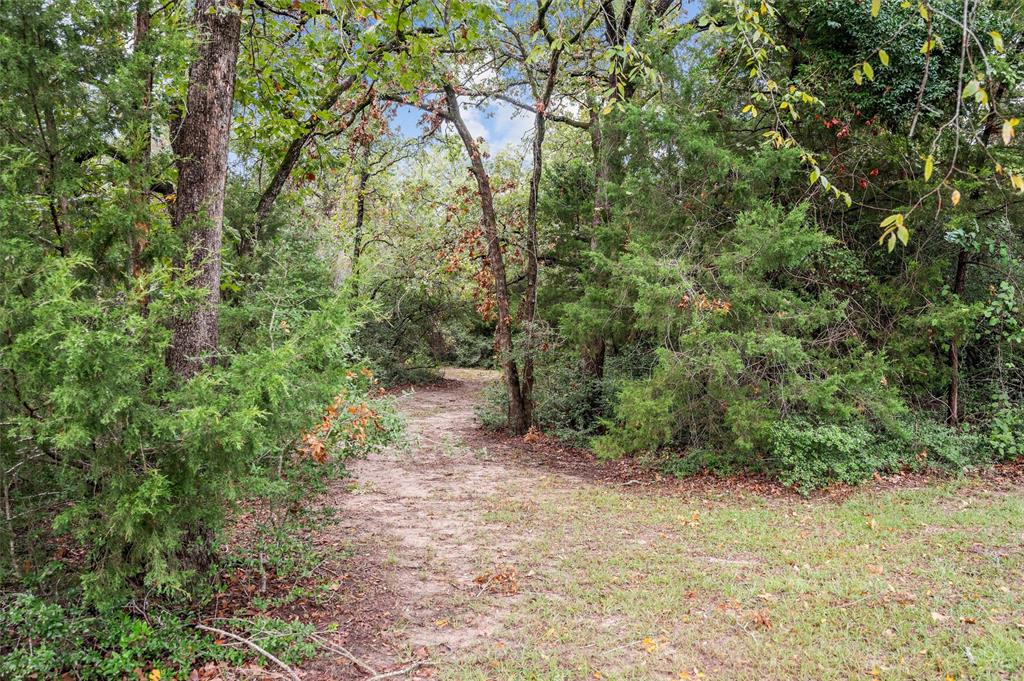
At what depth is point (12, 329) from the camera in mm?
2686

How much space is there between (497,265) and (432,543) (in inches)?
210

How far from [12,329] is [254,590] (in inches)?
84.9

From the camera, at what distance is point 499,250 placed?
960 centimetres

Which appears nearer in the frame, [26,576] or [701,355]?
[26,576]

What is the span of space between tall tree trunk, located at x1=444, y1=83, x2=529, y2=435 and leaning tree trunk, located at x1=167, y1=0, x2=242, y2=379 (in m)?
5.49

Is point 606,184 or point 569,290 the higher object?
point 606,184

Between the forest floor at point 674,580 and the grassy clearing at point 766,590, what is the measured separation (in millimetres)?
16

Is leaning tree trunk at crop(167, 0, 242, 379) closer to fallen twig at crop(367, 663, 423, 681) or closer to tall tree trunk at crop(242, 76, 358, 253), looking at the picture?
tall tree trunk at crop(242, 76, 358, 253)

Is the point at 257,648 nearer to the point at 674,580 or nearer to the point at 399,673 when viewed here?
the point at 399,673

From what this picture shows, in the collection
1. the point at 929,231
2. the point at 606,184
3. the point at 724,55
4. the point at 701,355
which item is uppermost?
the point at 724,55

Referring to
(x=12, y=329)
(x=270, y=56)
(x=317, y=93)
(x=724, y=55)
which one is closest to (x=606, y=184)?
(x=724, y=55)

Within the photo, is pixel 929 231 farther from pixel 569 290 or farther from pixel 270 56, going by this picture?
pixel 270 56

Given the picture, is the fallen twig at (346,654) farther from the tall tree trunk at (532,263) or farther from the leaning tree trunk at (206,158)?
the tall tree trunk at (532,263)

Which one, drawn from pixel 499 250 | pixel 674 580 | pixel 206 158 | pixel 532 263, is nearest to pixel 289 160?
pixel 206 158
